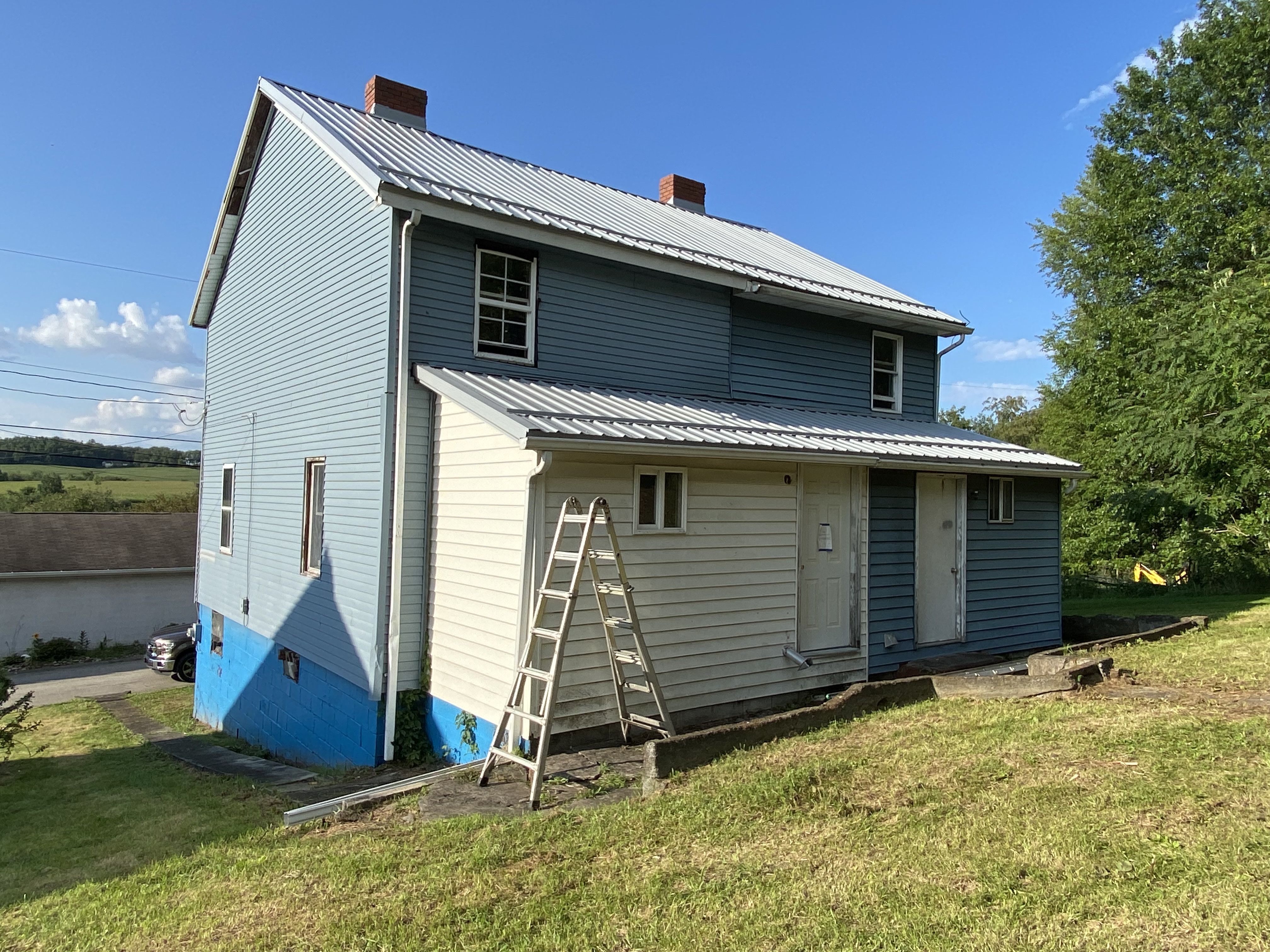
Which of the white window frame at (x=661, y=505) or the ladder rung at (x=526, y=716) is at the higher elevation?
the white window frame at (x=661, y=505)

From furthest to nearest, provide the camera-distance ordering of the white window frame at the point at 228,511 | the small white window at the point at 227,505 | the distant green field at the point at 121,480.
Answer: the distant green field at the point at 121,480, the small white window at the point at 227,505, the white window frame at the point at 228,511

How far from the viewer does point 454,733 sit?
7902mm

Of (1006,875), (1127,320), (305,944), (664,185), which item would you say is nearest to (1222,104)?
(1127,320)

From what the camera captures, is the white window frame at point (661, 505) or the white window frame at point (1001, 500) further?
the white window frame at point (1001, 500)

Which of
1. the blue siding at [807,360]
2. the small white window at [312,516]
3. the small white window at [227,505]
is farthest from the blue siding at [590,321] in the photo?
the small white window at [227,505]

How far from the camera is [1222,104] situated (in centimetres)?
2689

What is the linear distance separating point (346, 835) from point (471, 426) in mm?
3771

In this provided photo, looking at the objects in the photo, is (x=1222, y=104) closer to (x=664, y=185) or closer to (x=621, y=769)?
(x=664, y=185)

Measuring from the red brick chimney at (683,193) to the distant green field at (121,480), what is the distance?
2276 inches

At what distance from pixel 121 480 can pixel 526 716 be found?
269ft

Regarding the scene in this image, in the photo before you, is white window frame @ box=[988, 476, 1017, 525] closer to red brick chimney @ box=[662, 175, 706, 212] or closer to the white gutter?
red brick chimney @ box=[662, 175, 706, 212]

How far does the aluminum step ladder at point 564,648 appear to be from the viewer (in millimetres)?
6160

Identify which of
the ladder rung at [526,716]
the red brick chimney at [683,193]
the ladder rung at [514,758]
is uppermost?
the red brick chimney at [683,193]

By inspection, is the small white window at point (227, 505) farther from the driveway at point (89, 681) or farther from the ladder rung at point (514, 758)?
the ladder rung at point (514, 758)
